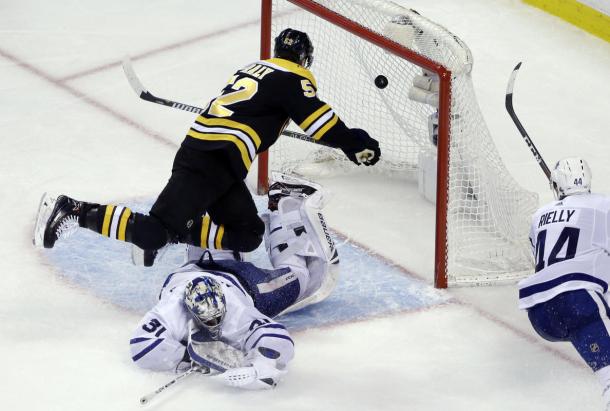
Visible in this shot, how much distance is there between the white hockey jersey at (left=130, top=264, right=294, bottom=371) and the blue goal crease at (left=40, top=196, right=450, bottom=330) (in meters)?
0.35

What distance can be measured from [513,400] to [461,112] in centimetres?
99

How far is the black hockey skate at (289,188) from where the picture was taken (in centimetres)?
520

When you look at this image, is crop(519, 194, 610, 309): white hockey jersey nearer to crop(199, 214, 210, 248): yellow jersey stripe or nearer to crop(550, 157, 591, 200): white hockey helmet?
crop(550, 157, 591, 200): white hockey helmet

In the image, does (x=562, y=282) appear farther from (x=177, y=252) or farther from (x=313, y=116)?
(x=177, y=252)

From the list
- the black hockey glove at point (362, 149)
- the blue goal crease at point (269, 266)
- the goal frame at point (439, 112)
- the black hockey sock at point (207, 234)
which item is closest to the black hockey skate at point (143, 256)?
the blue goal crease at point (269, 266)

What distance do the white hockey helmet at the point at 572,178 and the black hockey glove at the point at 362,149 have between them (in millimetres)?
626

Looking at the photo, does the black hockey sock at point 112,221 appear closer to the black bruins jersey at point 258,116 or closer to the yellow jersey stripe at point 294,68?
the black bruins jersey at point 258,116

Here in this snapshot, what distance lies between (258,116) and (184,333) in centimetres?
77

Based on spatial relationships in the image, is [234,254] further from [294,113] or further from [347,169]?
[347,169]

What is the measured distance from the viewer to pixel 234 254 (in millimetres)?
5141

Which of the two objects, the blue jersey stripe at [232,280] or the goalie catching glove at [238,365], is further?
the blue jersey stripe at [232,280]

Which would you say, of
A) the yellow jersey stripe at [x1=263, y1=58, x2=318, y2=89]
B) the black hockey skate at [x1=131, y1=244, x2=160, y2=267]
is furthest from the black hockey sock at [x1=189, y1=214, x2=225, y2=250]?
the yellow jersey stripe at [x1=263, y1=58, x2=318, y2=89]

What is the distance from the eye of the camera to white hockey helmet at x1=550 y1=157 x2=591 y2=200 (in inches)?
185

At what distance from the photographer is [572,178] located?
470 cm
